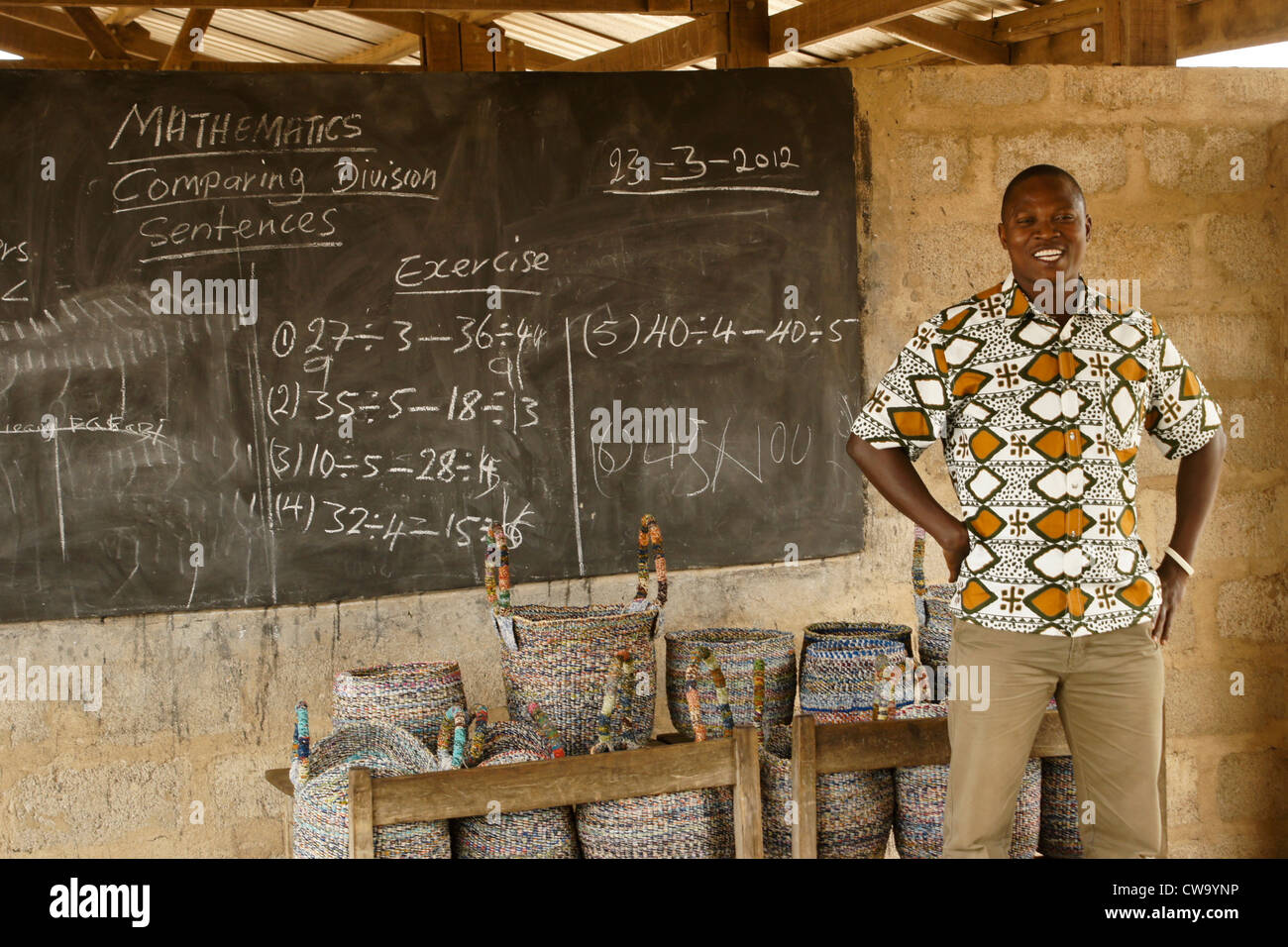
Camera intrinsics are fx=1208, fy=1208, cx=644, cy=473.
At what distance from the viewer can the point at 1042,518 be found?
2.22 meters

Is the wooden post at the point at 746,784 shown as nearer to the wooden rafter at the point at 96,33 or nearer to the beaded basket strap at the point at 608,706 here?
the beaded basket strap at the point at 608,706

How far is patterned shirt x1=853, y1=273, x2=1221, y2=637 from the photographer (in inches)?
87.0

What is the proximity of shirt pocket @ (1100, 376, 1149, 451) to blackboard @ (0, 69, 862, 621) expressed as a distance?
4.76 feet

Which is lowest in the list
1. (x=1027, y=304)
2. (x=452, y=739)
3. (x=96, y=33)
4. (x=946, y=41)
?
(x=452, y=739)

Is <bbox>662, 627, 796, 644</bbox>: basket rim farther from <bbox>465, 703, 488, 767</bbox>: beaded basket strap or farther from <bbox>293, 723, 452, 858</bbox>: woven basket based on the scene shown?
<bbox>293, 723, 452, 858</bbox>: woven basket

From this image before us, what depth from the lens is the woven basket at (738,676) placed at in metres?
2.90

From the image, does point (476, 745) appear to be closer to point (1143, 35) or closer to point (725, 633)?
point (725, 633)

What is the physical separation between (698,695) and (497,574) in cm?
56

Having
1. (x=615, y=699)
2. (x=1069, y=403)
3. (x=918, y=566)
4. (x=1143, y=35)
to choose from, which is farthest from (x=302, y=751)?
(x=1143, y=35)

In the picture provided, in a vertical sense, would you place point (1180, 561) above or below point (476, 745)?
above

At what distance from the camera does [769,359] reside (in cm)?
367

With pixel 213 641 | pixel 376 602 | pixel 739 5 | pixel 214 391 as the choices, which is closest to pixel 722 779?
pixel 376 602

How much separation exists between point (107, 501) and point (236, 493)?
342mm
